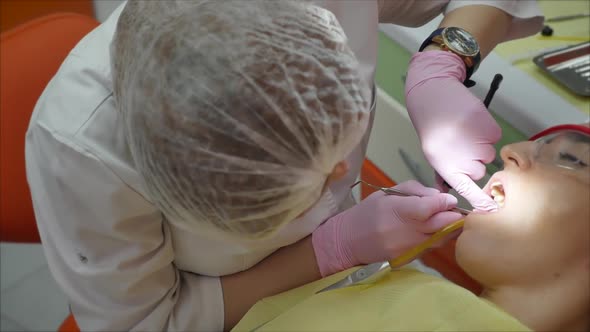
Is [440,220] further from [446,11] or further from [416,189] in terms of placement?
[446,11]

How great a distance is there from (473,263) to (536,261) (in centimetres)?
10

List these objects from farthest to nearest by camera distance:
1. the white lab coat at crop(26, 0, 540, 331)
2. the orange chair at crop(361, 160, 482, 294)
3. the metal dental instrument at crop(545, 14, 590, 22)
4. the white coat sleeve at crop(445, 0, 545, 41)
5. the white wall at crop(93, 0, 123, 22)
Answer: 1. the white wall at crop(93, 0, 123, 22)
2. the metal dental instrument at crop(545, 14, 590, 22)
3. the orange chair at crop(361, 160, 482, 294)
4. the white coat sleeve at crop(445, 0, 545, 41)
5. the white lab coat at crop(26, 0, 540, 331)

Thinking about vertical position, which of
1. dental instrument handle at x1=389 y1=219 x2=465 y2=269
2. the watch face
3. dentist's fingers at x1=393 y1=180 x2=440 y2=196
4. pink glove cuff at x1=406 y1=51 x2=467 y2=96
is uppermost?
the watch face

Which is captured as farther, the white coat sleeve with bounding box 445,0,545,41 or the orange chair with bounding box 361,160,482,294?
the orange chair with bounding box 361,160,482,294

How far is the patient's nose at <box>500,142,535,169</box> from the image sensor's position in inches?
36.4

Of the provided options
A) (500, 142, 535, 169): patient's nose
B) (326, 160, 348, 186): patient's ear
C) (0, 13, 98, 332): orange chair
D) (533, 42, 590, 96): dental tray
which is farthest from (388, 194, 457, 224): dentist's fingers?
(0, 13, 98, 332): orange chair

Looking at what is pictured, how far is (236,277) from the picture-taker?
1.10m

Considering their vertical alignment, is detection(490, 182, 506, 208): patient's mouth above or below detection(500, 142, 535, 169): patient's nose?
below

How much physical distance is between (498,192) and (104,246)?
0.69m

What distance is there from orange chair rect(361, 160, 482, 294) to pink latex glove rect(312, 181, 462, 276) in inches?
10.3

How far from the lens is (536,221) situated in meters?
0.88

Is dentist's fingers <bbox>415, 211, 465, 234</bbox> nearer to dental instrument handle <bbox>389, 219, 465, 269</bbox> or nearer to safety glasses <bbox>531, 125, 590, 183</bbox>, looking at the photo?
dental instrument handle <bbox>389, 219, 465, 269</bbox>

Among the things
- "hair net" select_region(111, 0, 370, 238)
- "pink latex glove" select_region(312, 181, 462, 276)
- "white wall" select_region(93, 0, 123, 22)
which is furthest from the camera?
"white wall" select_region(93, 0, 123, 22)

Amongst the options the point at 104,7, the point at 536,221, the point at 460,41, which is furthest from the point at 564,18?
the point at 104,7
